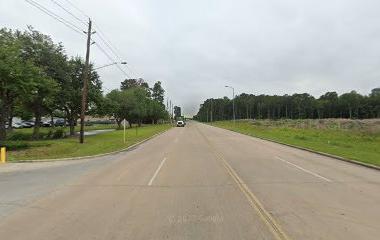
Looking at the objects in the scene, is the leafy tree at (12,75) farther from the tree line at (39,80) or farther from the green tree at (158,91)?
the green tree at (158,91)

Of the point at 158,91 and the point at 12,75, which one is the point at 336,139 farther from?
the point at 158,91

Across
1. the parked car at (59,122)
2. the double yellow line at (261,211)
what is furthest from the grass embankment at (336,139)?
the parked car at (59,122)

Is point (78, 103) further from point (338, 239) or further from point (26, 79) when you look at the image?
point (338, 239)

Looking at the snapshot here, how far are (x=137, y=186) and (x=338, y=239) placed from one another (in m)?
7.70

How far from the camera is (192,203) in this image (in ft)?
36.8

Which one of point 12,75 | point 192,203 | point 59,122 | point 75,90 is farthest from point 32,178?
point 59,122

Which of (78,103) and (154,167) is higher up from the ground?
(78,103)

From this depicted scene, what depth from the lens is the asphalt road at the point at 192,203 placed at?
8406mm

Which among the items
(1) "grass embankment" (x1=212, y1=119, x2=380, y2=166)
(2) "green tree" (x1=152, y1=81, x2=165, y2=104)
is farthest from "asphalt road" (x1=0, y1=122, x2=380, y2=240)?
(2) "green tree" (x1=152, y1=81, x2=165, y2=104)

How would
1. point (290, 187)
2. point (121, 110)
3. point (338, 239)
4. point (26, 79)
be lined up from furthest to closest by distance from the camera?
point (121, 110)
point (26, 79)
point (290, 187)
point (338, 239)

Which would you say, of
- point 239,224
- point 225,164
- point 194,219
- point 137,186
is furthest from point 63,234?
point 225,164

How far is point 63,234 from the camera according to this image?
8219 mm

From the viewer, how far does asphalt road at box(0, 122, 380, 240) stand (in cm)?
841

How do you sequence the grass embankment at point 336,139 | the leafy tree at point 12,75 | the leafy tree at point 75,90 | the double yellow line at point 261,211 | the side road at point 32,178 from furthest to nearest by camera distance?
the leafy tree at point 75,90 → the leafy tree at point 12,75 → the grass embankment at point 336,139 → the side road at point 32,178 → the double yellow line at point 261,211
